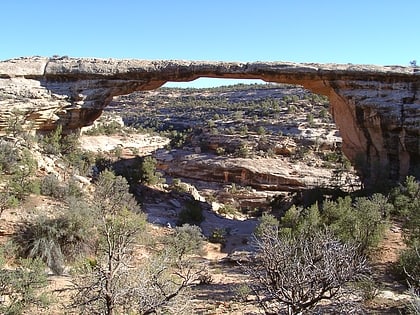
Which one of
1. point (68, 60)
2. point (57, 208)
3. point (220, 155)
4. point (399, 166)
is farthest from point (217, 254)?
point (220, 155)

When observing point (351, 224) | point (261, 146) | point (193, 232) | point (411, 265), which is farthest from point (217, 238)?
point (261, 146)

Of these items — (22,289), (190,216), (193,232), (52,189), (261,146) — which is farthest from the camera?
(261,146)

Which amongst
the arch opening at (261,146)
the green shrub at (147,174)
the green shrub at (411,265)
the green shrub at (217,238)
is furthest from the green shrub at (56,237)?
the arch opening at (261,146)

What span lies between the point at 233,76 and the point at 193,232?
791 centimetres

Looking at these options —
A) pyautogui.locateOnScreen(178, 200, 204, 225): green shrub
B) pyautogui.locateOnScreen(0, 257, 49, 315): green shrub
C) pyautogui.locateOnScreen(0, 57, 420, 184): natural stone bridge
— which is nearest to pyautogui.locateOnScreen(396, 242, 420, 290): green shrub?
pyautogui.locateOnScreen(0, 257, 49, 315): green shrub

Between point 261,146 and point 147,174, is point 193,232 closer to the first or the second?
point 147,174

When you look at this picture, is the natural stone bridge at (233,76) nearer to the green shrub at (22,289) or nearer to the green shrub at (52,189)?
the green shrub at (52,189)

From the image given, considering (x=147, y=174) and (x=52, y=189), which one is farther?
(x=147, y=174)

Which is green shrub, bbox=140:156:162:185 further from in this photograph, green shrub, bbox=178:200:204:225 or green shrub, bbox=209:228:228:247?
green shrub, bbox=209:228:228:247

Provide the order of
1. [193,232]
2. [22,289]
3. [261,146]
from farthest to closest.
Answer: [261,146], [193,232], [22,289]

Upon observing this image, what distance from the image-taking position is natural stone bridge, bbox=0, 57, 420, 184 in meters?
17.1

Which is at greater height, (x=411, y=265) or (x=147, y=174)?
(x=411, y=265)

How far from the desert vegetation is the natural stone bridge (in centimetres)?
128

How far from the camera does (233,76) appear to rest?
720 inches
